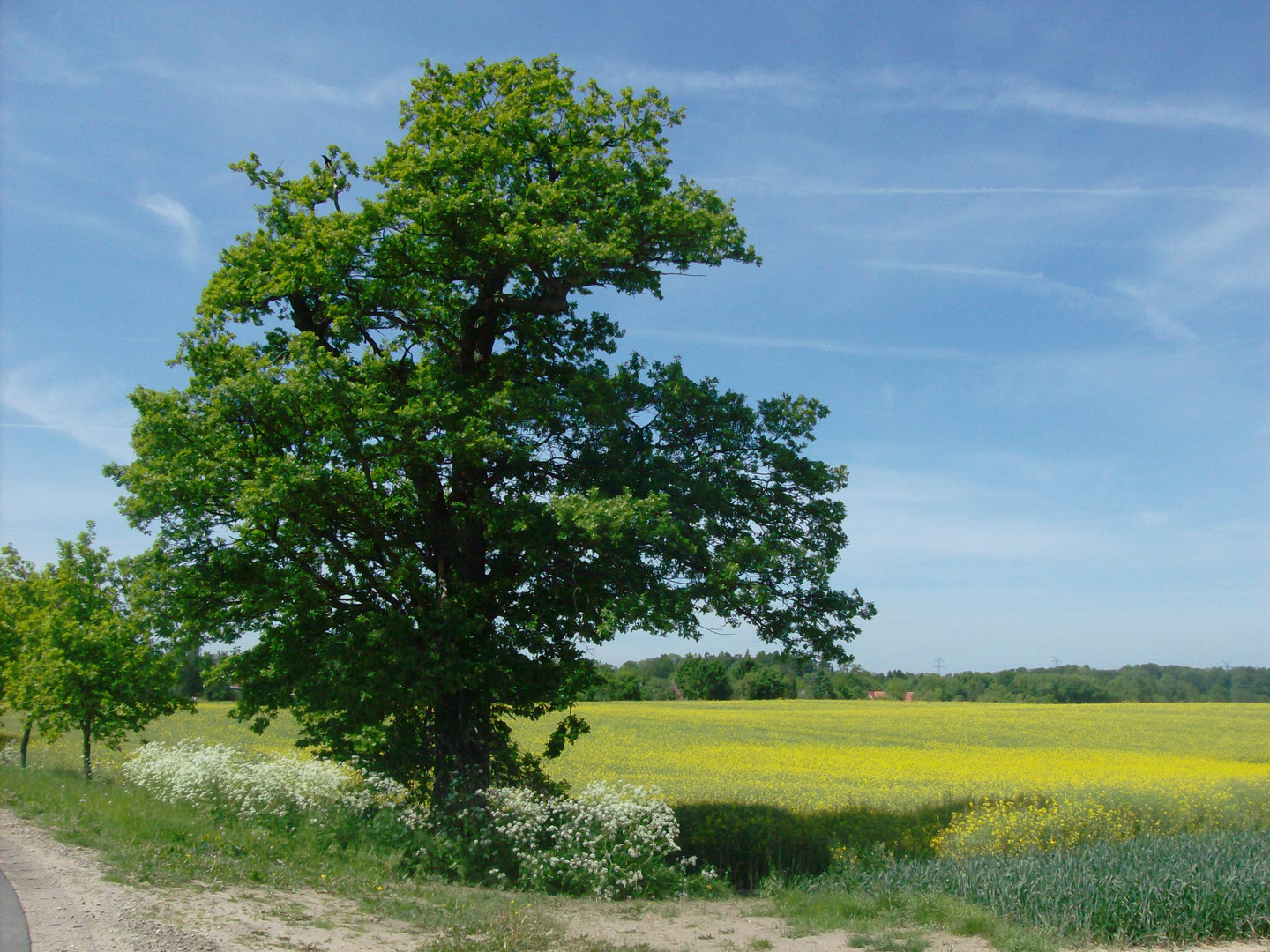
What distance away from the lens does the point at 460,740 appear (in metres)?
14.4

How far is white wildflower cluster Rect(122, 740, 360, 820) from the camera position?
1309cm

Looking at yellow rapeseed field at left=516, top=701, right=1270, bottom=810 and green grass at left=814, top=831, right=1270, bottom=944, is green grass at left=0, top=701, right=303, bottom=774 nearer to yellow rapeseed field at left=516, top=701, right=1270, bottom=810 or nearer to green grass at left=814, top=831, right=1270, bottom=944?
yellow rapeseed field at left=516, top=701, right=1270, bottom=810

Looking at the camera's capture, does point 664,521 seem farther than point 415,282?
No

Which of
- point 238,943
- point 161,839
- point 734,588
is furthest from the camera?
point 734,588

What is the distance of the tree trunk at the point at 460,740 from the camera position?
14.0m

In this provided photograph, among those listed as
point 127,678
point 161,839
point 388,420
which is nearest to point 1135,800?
point 388,420

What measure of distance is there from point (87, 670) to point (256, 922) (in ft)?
47.8

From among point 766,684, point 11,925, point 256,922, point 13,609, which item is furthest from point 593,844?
point 766,684

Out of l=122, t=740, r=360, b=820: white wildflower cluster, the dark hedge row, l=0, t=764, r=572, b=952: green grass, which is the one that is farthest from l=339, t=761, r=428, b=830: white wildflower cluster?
the dark hedge row

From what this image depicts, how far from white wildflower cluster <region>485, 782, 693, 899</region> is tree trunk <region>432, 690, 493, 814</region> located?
1755 mm

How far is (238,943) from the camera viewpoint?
741cm

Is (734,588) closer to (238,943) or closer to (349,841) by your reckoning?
(349,841)

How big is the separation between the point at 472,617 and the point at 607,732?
102ft

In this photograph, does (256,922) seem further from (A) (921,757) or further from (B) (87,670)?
(A) (921,757)
